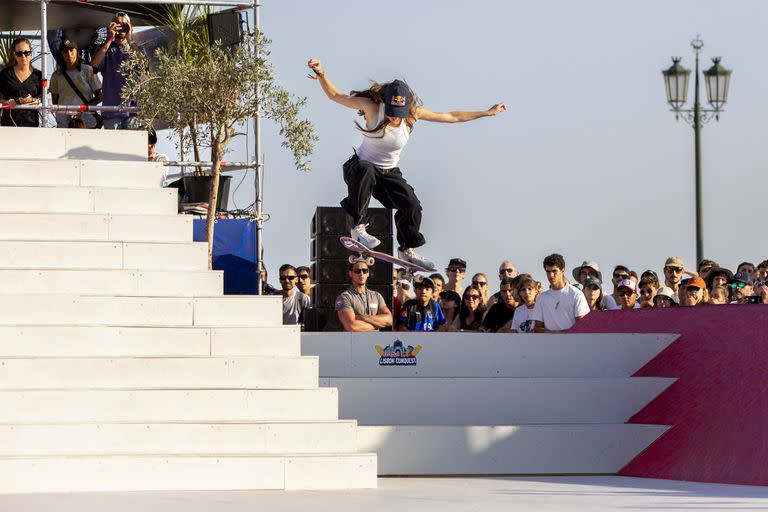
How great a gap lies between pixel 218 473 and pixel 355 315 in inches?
118

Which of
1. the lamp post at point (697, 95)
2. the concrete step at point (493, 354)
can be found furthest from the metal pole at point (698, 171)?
the concrete step at point (493, 354)

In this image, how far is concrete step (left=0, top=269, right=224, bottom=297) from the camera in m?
11.4

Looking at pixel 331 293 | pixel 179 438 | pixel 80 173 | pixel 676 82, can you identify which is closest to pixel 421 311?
pixel 331 293

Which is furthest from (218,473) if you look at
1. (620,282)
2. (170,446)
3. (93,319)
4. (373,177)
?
(620,282)

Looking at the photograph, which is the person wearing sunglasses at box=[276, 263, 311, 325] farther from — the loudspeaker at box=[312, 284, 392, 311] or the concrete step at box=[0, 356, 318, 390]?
the concrete step at box=[0, 356, 318, 390]

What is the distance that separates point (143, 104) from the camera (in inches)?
575

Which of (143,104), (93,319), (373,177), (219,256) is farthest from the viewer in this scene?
(219,256)

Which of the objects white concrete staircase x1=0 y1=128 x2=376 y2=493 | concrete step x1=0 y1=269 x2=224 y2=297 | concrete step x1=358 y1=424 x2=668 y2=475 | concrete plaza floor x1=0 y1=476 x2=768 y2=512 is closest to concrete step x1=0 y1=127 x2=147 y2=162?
white concrete staircase x1=0 y1=128 x2=376 y2=493

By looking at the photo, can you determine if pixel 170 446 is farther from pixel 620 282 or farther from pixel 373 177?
pixel 620 282

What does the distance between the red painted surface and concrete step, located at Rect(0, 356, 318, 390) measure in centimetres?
291

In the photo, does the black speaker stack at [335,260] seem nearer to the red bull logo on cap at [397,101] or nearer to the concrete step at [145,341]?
the red bull logo on cap at [397,101]

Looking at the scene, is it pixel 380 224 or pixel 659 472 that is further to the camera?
pixel 380 224

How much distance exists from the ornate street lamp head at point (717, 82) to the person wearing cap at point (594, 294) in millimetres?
5945

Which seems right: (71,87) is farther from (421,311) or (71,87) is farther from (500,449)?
(500,449)
